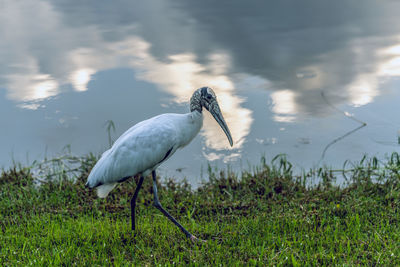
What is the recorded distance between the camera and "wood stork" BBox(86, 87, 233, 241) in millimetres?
4672

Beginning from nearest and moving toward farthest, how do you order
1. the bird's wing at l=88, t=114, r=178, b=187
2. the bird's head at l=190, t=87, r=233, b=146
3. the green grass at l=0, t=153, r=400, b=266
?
the green grass at l=0, t=153, r=400, b=266, the bird's wing at l=88, t=114, r=178, b=187, the bird's head at l=190, t=87, r=233, b=146

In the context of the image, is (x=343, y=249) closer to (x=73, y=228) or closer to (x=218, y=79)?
(x=73, y=228)

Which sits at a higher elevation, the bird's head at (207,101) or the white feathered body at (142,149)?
the bird's head at (207,101)

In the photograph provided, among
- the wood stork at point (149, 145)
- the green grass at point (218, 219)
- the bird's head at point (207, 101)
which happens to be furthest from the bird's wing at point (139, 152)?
the green grass at point (218, 219)

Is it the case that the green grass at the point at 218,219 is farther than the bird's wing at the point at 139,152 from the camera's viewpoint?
No

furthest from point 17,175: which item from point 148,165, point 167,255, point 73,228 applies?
point 167,255

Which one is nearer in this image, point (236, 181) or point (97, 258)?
point (97, 258)

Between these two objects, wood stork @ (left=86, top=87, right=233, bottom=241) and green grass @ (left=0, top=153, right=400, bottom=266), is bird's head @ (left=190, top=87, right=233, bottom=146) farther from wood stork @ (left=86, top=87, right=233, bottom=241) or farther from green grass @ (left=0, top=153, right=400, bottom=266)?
green grass @ (left=0, top=153, right=400, bottom=266)

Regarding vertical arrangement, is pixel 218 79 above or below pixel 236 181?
above

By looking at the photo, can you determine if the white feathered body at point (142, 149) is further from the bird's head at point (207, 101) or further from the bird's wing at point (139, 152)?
the bird's head at point (207, 101)

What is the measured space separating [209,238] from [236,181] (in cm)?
151

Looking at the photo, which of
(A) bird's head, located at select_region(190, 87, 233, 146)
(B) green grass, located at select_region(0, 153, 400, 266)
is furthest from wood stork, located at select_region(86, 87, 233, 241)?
(B) green grass, located at select_region(0, 153, 400, 266)

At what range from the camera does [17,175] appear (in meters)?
6.63

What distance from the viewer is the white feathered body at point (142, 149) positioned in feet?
15.3
